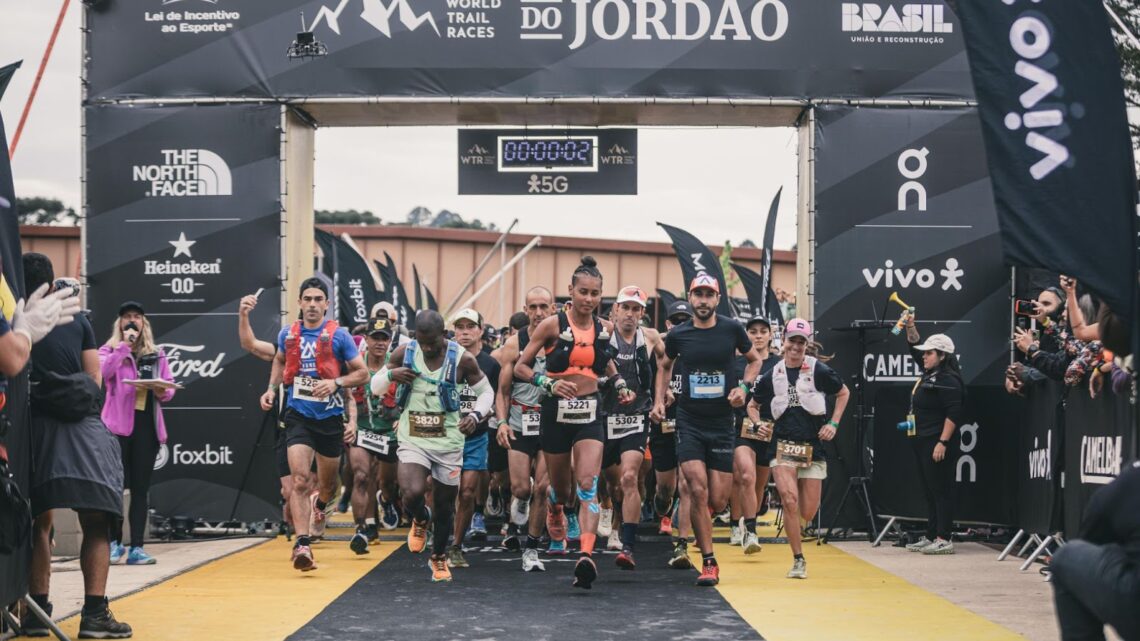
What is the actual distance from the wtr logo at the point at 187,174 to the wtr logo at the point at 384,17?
1902mm

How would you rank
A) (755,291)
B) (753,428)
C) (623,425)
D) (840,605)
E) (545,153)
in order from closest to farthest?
(840,605) → (623,425) → (753,428) → (545,153) → (755,291)

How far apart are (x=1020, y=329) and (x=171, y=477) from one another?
370 inches

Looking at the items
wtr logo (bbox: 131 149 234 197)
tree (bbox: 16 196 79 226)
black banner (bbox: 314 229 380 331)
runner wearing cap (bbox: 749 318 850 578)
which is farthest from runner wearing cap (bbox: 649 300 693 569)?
tree (bbox: 16 196 79 226)

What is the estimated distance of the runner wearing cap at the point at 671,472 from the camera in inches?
499

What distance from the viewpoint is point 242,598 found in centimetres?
1048

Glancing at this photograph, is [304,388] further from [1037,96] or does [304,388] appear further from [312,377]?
[1037,96]

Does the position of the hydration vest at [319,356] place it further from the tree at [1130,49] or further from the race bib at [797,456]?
the tree at [1130,49]

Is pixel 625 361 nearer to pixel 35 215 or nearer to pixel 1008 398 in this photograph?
pixel 1008 398

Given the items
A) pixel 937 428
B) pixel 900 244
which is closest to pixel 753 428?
pixel 937 428

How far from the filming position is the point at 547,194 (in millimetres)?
16750

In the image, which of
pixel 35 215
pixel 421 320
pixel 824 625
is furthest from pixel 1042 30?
pixel 35 215

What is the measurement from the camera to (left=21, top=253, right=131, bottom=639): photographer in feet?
26.1

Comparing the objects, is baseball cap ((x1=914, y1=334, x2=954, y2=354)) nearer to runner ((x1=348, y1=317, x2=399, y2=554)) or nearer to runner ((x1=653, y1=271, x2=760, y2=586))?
runner ((x1=653, y1=271, x2=760, y2=586))

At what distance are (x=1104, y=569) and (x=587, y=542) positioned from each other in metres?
6.67
